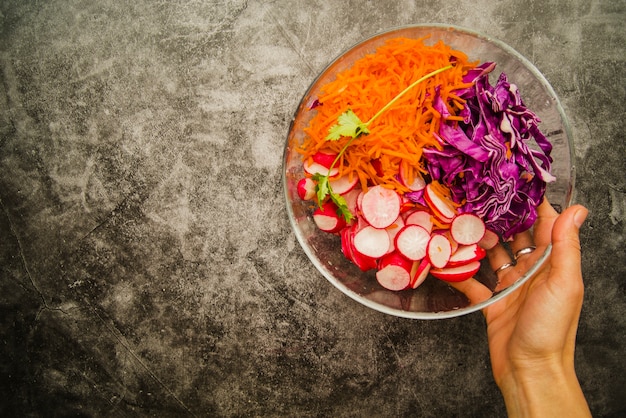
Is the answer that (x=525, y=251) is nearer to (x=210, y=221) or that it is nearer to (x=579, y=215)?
(x=579, y=215)

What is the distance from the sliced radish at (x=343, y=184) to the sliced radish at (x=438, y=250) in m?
0.35

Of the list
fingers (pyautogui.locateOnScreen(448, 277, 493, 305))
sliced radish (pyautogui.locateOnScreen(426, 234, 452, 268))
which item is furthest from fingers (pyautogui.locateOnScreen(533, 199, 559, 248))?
sliced radish (pyautogui.locateOnScreen(426, 234, 452, 268))

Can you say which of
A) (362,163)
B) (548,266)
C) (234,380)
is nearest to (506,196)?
(548,266)

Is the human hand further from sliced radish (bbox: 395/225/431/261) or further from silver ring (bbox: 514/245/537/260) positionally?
sliced radish (bbox: 395/225/431/261)

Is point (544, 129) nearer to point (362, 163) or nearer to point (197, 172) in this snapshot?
point (362, 163)

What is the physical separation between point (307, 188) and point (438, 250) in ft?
1.77

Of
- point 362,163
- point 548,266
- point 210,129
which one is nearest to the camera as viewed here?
point 362,163

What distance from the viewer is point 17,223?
2.27 m

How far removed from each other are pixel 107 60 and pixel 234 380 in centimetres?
170

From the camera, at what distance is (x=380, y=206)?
1.61m

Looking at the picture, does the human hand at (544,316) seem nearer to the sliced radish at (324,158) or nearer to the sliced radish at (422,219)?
the sliced radish at (422,219)

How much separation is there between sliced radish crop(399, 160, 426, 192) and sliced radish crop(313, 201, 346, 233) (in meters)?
0.29

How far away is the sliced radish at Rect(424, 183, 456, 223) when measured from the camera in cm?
164

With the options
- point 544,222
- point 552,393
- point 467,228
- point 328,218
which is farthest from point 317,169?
point 552,393
